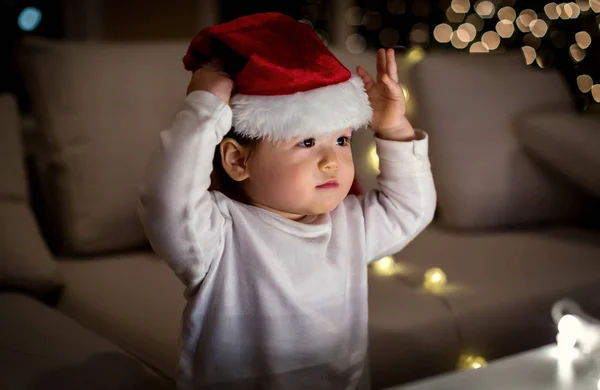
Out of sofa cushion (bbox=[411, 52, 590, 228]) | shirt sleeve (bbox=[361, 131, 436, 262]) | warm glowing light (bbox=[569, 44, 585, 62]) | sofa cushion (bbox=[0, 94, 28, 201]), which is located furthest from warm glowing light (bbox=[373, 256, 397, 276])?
warm glowing light (bbox=[569, 44, 585, 62])

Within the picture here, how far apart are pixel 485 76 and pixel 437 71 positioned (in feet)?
0.44

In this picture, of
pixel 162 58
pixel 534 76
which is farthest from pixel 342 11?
pixel 162 58

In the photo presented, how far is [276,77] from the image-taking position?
78cm

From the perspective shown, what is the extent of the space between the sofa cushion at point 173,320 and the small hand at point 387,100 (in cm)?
38

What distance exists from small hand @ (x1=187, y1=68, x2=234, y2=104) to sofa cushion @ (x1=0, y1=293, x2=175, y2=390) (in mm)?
407

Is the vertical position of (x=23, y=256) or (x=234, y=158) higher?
(x=234, y=158)

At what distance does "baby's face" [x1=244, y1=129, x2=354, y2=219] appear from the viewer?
32.2 inches

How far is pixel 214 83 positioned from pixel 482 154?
41.6 inches

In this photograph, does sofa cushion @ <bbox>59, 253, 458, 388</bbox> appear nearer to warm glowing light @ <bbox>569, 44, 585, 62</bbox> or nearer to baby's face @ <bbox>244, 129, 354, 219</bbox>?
baby's face @ <bbox>244, 129, 354, 219</bbox>

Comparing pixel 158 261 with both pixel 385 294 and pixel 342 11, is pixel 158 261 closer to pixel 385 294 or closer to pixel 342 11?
pixel 385 294

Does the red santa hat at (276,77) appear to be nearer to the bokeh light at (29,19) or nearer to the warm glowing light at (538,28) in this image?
the warm glowing light at (538,28)

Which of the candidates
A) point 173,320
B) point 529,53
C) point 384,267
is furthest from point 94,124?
point 529,53

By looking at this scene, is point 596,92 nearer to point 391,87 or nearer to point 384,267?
point 384,267

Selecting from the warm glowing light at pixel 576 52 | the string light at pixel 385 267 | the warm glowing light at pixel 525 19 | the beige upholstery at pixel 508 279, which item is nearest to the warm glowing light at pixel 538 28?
the warm glowing light at pixel 525 19
